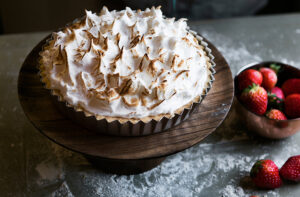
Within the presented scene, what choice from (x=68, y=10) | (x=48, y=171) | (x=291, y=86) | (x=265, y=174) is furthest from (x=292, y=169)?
(x=68, y=10)

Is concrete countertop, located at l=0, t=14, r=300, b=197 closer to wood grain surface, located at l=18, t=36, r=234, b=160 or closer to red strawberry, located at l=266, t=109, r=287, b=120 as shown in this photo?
red strawberry, located at l=266, t=109, r=287, b=120

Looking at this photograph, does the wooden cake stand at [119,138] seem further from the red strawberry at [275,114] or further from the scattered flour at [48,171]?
the red strawberry at [275,114]

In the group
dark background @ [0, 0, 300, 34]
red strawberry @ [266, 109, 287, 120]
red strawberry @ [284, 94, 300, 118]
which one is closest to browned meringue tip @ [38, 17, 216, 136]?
red strawberry @ [266, 109, 287, 120]

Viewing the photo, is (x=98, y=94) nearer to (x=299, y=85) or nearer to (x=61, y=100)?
(x=61, y=100)

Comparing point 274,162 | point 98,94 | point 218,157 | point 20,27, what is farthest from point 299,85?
point 20,27

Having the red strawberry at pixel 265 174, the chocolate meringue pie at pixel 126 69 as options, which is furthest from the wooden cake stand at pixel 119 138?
the red strawberry at pixel 265 174

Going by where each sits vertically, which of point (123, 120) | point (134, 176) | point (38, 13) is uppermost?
point (123, 120)

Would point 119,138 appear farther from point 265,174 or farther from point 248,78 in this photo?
point 248,78
